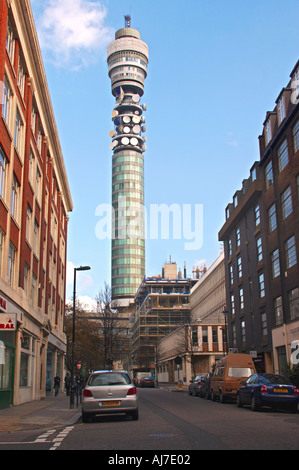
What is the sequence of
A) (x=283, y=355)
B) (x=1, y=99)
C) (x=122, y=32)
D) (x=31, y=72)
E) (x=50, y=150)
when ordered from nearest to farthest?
(x=1, y=99) → (x=31, y=72) → (x=283, y=355) → (x=50, y=150) → (x=122, y=32)

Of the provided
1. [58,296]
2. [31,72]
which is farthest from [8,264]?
[58,296]

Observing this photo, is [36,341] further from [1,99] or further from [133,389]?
[133,389]

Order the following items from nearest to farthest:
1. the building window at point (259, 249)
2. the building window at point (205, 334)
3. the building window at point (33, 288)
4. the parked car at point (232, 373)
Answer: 1. the parked car at point (232, 373)
2. the building window at point (33, 288)
3. the building window at point (259, 249)
4. the building window at point (205, 334)

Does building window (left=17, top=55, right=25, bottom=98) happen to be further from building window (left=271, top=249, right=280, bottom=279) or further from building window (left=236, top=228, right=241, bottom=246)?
building window (left=236, top=228, right=241, bottom=246)

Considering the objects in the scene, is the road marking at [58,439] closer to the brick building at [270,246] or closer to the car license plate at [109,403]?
the car license plate at [109,403]

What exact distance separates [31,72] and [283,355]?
24260 millimetres

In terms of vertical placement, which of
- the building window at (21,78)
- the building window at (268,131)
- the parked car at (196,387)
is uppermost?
the building window at (268,131)

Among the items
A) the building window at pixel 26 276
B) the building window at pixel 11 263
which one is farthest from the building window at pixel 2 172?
the building window at pixel 26 276

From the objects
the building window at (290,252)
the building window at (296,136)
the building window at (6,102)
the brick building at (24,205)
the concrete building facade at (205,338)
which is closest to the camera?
the brick building at (24,205)

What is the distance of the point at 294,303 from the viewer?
3297cm

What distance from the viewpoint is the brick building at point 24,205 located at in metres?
22.0

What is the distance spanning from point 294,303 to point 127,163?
140305 millimetres

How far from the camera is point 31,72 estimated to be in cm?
2927

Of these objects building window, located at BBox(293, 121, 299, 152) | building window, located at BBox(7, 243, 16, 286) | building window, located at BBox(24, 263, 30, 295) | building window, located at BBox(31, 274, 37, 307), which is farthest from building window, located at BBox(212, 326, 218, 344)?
building window, located at BBox(7, 243, 16, 286)
